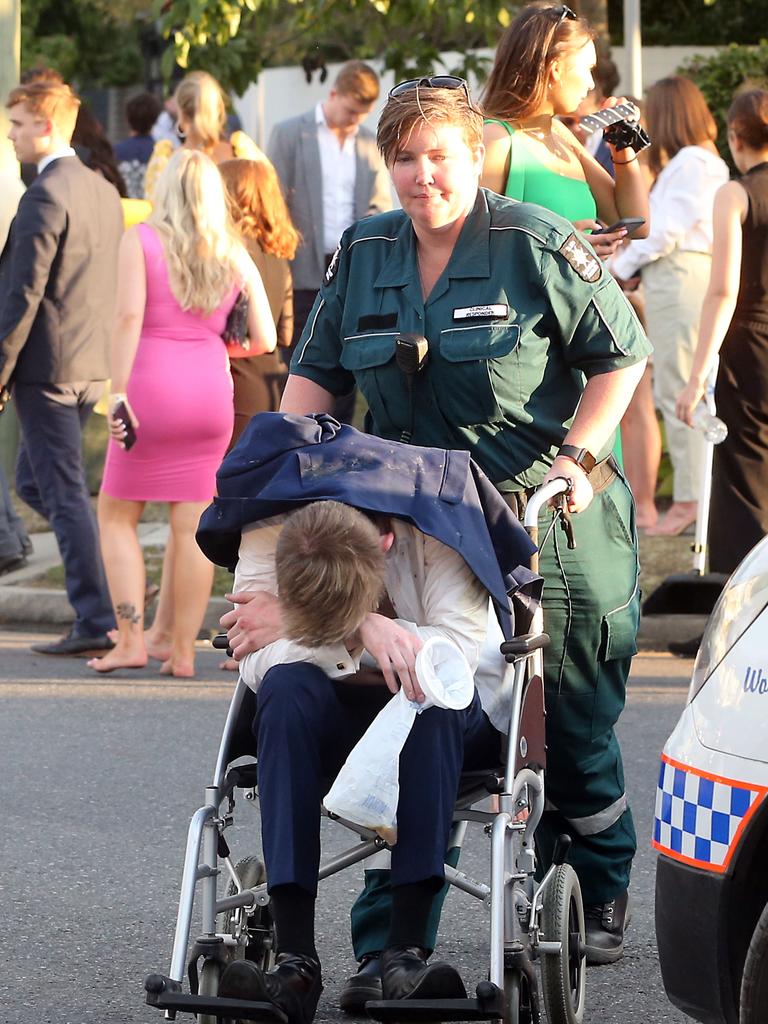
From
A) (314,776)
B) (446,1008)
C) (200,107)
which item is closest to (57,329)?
(200,107)

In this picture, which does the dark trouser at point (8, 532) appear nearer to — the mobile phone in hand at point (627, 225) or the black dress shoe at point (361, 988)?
the mobile phone in hand at point (627, 225)

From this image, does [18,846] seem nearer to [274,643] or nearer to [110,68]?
[274,643]

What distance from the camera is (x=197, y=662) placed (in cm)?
789

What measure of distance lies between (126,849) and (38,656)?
9.09ft

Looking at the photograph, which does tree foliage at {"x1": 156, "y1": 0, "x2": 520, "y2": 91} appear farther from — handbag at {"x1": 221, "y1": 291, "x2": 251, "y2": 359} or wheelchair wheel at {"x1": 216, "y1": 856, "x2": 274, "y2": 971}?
wheelchair wheel at {"x1": 216, "y1": 856, "x2": 274, "y2": 971}

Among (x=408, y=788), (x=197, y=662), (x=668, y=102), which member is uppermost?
(x=668, y=102)

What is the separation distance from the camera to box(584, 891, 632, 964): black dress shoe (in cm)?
434

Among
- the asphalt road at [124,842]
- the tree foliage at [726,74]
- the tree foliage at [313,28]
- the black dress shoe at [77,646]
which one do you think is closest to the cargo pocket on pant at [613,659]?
the asphalt road at [124,842]

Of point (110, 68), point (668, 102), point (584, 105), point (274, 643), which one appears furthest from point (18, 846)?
point (110, 68)

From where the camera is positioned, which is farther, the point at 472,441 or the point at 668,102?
the point at 668,102

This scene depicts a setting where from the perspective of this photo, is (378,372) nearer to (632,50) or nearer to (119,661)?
(119,661)

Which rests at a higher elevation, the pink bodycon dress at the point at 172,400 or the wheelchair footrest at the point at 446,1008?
the pink bodycon dress at the point at 172,400

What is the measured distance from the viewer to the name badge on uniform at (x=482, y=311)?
384 cm

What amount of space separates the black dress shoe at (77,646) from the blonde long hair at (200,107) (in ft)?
7.59
